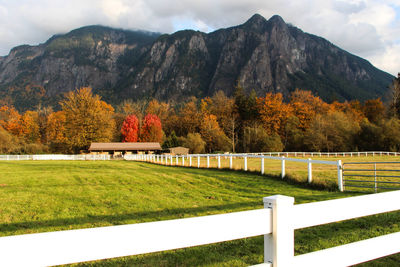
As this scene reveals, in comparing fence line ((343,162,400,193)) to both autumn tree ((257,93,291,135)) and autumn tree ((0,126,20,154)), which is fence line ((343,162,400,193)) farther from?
autumn tree ((0,126,20,154))

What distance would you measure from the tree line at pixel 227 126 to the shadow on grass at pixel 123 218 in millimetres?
49979

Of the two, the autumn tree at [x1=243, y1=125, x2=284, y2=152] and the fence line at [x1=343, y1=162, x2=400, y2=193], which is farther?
the autumn tree at [x1=243, y1=125, x2=284, y2=152]

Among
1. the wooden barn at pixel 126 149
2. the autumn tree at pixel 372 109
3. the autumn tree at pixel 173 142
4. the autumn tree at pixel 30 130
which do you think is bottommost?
the wooden barn at pixel 126 149

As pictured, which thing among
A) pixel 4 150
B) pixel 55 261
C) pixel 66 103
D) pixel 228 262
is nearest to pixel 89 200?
pixel 228 262

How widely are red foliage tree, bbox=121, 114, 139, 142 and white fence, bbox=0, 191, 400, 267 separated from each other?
7562 centimetres

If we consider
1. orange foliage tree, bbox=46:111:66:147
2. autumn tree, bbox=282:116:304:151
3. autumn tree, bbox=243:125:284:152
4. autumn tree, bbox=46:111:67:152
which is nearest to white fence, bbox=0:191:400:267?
autumn tree, bbox=243:125:284:152

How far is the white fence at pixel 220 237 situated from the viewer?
5.53 ft

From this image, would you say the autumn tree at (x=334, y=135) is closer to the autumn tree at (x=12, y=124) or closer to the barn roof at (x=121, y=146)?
the barn roof at (x=121, y=146)

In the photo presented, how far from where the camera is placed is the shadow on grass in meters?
5.92

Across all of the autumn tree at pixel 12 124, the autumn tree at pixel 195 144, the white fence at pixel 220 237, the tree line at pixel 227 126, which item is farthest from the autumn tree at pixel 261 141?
the autumn tree at pixel 12 124

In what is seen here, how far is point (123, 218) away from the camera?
6527mm

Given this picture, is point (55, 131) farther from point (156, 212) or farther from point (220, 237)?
point (220, 237)

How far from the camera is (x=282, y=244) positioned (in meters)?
2.26

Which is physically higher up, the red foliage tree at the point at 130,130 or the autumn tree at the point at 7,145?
the red foliage tree at the point at 130,130
